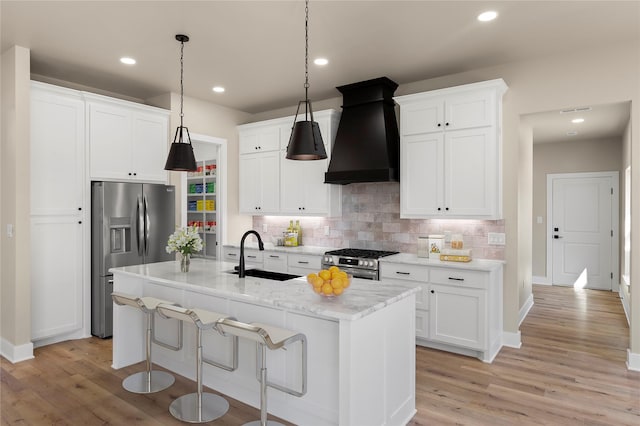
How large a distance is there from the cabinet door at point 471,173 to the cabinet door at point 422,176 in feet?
0.28

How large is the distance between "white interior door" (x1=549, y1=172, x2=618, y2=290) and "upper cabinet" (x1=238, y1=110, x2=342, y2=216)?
15.3ft

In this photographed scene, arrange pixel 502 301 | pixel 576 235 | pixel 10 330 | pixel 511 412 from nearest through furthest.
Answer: pixel 511 412, pixel 10 330, pixel 502 301, pixel 576 235

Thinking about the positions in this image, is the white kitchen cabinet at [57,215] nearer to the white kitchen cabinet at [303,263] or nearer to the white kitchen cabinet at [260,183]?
the white kitchen cabinet at [260,183]

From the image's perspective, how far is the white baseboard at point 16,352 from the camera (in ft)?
12.0

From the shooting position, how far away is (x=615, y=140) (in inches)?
265

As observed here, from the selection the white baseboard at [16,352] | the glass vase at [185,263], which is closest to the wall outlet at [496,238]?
the glass vase at [185,263]

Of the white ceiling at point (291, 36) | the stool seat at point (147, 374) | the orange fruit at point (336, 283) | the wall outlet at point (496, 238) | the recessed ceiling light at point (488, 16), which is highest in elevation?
the white ceiling at point (291, 36)

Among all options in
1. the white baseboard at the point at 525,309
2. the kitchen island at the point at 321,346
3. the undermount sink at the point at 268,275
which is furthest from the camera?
the white baseboard at the point at 525,309

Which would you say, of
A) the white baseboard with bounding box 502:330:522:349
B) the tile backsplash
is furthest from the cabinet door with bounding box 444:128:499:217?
the white baseboard with bounding box 502:330:522:349

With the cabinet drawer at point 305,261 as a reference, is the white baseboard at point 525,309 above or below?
below

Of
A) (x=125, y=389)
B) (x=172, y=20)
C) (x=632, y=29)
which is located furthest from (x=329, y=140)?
(x=125, y=389)

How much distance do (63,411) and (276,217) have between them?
3.59 metres

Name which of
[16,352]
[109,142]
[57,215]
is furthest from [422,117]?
[16,352]

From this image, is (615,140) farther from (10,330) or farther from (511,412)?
(10,330)
